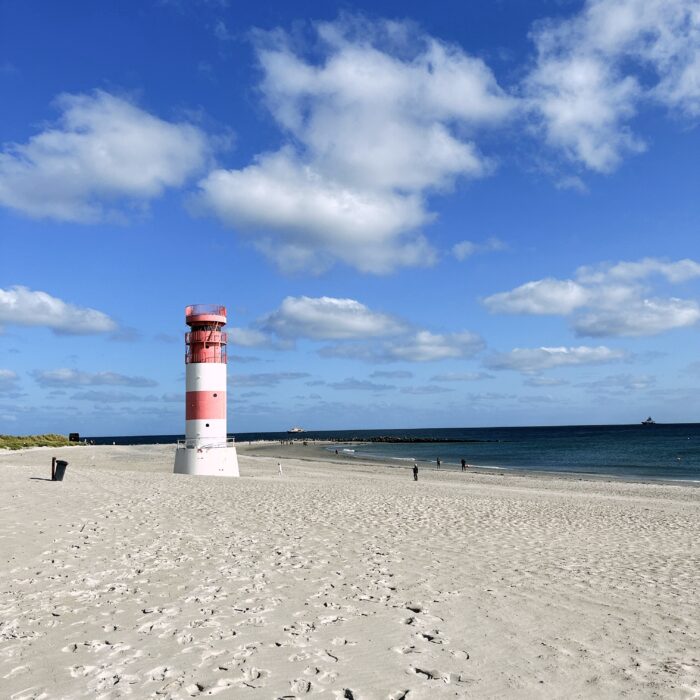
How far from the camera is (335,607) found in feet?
23.2

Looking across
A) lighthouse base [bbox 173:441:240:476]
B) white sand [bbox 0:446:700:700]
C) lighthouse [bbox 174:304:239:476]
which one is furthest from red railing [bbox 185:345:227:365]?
white sand [bbox 0:446:700:700]

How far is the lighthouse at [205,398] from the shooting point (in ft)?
89.0

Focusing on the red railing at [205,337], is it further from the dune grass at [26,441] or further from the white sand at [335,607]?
the dune grass at [26,441]

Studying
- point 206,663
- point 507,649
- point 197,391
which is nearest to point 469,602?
point 507,649

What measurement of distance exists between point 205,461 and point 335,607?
21345 mm

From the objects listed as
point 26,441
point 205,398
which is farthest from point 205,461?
point 26,441

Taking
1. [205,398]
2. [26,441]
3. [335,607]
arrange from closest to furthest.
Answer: [335,607] < [205,398] < [26,441]

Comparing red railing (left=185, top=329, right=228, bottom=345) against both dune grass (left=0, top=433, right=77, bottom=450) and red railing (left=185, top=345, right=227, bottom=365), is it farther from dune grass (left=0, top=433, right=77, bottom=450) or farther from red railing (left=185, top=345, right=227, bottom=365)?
dune grass (left=0, top=433, right=77, bottom=450)

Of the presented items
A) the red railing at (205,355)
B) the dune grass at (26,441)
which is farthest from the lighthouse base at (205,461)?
the dune grass at (26,441)

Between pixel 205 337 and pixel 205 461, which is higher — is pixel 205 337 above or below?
above

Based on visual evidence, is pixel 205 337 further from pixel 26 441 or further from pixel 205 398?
pixel 26 441

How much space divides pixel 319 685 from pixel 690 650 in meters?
3.87

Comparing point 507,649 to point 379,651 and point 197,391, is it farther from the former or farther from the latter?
point 197,391

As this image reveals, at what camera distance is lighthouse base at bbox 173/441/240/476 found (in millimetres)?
27266
